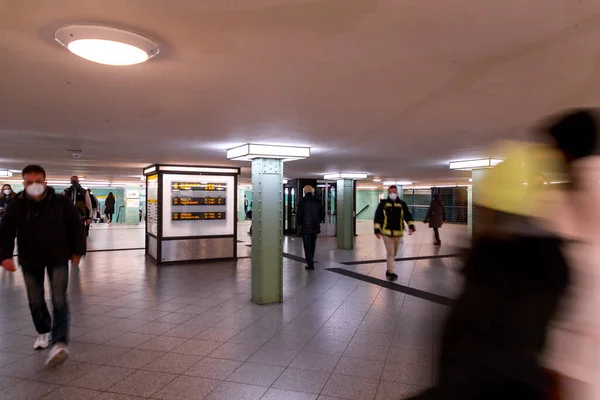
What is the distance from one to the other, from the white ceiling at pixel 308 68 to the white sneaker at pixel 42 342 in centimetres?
247

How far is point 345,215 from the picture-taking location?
45.9 feet

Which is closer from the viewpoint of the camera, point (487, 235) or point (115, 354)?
point (487, 235)

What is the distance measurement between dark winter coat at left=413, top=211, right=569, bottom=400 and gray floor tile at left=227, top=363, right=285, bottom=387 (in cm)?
297

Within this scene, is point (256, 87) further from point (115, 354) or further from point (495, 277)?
point (115, 354)

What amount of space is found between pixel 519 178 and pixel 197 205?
33.7 ft

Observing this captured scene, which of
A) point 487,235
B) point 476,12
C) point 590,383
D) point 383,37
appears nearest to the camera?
point 590,383

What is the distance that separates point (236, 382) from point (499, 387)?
3164mm

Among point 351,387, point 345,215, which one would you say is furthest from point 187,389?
point 345,215

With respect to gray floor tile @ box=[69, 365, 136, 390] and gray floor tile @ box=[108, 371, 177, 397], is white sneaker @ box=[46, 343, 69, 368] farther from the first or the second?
gray floor tile @ box=[108, 371, 177, 397]

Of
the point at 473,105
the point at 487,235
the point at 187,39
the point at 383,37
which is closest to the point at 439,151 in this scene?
the point at 473,105

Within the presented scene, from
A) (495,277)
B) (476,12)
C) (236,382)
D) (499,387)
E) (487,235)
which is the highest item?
(476,12)

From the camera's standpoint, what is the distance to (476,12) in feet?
6.32

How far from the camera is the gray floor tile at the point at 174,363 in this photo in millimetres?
3893

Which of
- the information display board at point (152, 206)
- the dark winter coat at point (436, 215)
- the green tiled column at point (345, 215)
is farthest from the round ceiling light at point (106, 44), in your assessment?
the dark winter coat at point (436, 215)
